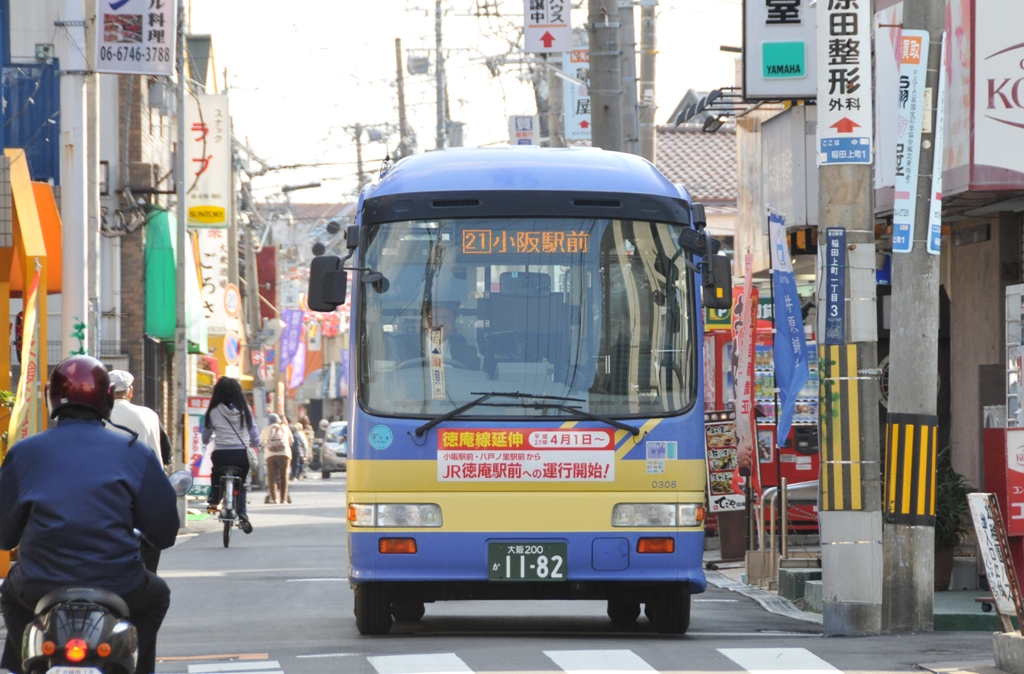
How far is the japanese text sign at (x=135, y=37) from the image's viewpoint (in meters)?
18.1

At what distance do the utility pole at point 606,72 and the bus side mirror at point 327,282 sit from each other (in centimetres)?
990

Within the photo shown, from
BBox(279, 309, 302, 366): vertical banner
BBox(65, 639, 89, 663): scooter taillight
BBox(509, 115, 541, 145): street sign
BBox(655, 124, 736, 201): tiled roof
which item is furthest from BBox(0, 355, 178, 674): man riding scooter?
BBox(279, 309, 302, 366): vertical banner

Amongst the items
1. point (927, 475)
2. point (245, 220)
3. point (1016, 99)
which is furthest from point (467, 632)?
point (245, 220)

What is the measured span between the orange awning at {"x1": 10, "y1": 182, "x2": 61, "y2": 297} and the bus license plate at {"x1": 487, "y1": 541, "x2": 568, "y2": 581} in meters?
8.61

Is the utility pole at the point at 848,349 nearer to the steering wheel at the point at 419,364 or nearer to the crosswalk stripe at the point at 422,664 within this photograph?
the steering wheel at the point at 419,364

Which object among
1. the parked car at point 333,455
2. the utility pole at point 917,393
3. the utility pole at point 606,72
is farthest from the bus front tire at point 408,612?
the parked car at point 333,455

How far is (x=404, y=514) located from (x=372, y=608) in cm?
90

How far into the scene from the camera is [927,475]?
11.1m

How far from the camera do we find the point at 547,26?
25.1 m

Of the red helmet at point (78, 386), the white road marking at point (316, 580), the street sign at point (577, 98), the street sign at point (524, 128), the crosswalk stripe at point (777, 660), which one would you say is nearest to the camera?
the red helmet at point (78, 386)

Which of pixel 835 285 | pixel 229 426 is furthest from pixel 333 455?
pixel 835 285

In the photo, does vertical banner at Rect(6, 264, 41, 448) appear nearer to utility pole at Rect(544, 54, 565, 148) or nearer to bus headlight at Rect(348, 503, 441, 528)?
bus headlight at Rect(348, 503, 441, 528)

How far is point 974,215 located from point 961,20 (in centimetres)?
285

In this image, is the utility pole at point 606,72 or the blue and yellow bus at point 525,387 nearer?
the blue and yellow bus at point 525,387
